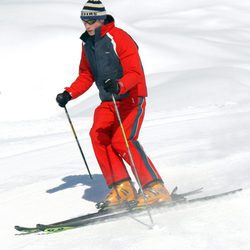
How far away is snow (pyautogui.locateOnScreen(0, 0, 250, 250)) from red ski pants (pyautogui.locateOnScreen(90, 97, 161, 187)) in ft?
1.74

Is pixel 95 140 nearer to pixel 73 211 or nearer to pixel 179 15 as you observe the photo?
pixel 73 211

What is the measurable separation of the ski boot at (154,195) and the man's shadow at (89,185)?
77cm

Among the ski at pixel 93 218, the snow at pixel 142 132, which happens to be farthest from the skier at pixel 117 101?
the snow at pixel 142 132

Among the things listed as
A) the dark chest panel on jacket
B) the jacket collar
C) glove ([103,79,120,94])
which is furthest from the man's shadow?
the jacket collar

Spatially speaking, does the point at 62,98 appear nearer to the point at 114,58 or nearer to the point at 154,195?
the point at 114,58

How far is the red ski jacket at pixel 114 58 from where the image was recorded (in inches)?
204

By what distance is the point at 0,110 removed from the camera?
13789 mm

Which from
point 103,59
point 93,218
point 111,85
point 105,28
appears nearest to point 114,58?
point 103,59

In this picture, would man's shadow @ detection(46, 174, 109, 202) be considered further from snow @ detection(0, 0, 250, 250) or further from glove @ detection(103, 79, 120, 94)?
glove @ detection(103, 79, 120, 94)

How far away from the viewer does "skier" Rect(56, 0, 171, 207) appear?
525 centimetres

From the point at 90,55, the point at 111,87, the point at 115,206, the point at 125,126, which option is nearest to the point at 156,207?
the point at 115,206

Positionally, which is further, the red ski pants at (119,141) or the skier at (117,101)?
the red ski pants at (119,141)

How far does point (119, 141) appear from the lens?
212 inches

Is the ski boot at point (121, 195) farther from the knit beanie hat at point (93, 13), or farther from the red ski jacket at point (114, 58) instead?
the knit beanie hat at point (93, 13)
